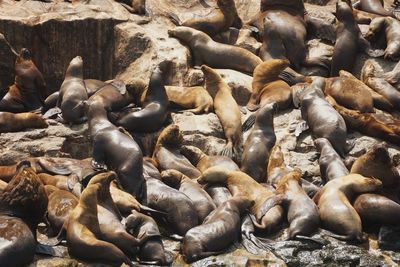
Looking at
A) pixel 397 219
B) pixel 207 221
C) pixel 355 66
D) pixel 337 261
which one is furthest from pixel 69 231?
pixel 355 66

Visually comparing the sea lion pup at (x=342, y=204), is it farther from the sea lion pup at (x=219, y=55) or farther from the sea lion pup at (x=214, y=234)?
the sea lion pup at (x=219, y=55)

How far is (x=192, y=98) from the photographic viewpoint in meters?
15.1

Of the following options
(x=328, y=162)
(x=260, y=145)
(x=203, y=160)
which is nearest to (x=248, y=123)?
(x=260, y=145)

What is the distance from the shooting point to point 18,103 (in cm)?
1517

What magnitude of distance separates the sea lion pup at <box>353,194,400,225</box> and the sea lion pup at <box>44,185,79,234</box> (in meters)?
3.28

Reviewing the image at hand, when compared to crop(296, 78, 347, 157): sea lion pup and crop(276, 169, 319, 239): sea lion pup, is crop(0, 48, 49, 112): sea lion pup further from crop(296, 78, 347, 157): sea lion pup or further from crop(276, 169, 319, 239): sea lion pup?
crop(276, 169, 319, 239): sea lion pup

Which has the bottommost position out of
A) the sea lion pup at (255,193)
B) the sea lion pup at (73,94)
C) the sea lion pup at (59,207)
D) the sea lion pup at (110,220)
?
the sea lion pup at (73,94)

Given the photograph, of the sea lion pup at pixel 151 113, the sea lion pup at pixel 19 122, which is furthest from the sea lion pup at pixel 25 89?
the sea lion pup at pixel 151 113

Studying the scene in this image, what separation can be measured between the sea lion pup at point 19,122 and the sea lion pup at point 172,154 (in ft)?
5.42

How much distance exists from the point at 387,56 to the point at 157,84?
403 cm

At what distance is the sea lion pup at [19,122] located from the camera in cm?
1396

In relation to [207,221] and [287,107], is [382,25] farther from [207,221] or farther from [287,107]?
[207,221]

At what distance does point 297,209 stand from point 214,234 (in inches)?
46.7

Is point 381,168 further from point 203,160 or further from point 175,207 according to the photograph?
point 175,207
